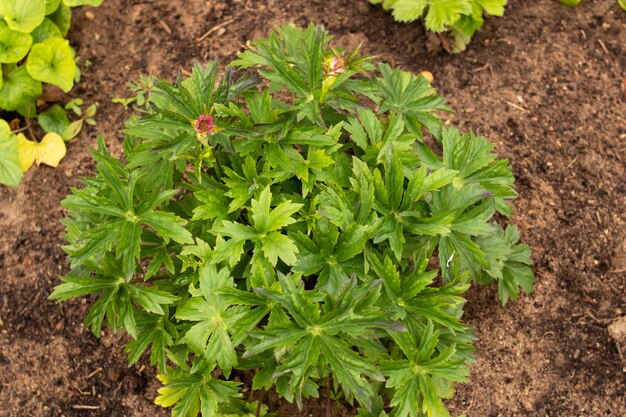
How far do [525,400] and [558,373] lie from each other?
0.17 m

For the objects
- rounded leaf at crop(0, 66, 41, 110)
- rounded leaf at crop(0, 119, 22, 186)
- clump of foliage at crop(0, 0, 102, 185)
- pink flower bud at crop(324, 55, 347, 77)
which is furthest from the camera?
rounded leaf at crop(0, 66, 41, 110)

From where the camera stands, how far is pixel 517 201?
307cm

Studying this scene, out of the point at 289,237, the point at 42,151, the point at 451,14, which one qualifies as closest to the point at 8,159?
the point at 42,151

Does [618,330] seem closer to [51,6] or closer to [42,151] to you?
[42,151]

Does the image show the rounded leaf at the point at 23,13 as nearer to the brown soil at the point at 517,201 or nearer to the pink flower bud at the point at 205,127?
the brown soil at the point at 517,201

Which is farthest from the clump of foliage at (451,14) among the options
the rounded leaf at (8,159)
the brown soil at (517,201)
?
the rounded leaf at (8,159)

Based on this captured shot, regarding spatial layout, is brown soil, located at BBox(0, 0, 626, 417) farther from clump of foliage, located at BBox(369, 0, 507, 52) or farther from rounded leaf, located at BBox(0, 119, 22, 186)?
rounded leaf, located at BBox(0, 119, 22, 186)

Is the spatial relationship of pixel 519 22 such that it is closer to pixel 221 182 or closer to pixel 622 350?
pixel 622 350

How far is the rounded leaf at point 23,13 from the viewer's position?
10.3 ft

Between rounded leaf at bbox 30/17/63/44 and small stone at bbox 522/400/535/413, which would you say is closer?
small stone at bbox 522/400/535/413

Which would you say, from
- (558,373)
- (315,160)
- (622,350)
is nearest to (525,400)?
(558,373)

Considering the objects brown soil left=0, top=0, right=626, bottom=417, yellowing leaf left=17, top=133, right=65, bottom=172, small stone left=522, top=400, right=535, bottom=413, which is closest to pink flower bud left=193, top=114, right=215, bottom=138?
brown soil left=0, top=0, right=626, bottom=417

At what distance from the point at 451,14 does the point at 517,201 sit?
35.5 inches

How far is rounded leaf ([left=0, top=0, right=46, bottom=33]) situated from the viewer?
10.3 feet
